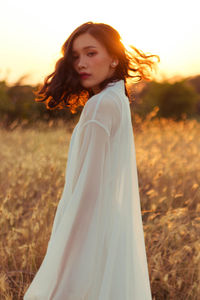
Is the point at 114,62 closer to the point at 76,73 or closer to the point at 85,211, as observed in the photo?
the point at 76,73

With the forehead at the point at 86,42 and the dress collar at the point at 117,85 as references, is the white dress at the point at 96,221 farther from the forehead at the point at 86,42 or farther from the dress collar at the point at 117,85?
the forehead at the point at 86,42

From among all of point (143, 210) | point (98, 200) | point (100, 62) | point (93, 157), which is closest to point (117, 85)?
point (100, 62)

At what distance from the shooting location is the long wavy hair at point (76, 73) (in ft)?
3.87

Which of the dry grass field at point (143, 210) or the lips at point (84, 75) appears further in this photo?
the dry grass field at point (143, 210)

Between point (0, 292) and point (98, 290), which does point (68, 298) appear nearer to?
point (98, 290)

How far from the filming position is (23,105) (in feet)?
27.2

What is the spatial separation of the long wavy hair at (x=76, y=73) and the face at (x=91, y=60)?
0.02 metres

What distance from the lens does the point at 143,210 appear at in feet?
9.29

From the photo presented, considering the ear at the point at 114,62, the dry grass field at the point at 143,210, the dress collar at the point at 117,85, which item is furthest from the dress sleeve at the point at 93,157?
the dry grass field at the point at 143,210

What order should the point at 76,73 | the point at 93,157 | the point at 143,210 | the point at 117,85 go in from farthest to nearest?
the point at 143,210 → the point at 76,73 → the point at 117,85 → the point at 93,157

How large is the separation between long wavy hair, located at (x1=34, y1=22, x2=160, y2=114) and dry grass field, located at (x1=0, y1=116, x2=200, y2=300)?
80 cm

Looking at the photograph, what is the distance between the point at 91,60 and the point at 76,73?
107 millimetres

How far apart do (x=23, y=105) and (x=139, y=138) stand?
4.06 metres

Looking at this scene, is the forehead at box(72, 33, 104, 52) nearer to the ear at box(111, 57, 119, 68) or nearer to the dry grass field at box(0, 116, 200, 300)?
the ear at box(111, 57, 119, 68)
